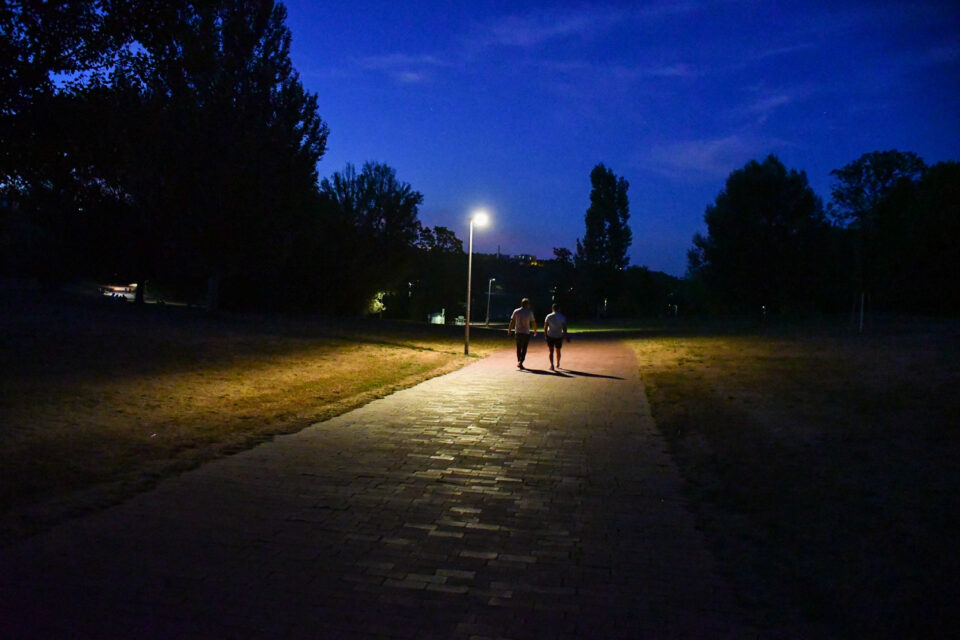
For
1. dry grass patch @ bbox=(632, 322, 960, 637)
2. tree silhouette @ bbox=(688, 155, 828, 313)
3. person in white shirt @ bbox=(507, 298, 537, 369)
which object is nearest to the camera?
dry grass patch @ bbox=(632, 322, 960, 637)

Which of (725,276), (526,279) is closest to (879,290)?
(725,276)

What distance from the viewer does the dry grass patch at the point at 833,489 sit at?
12.8 feet

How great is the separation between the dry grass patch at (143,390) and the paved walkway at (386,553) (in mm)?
688

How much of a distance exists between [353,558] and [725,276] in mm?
43863

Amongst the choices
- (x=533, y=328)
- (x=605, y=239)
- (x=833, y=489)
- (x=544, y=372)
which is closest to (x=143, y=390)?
(x=544, y=372)

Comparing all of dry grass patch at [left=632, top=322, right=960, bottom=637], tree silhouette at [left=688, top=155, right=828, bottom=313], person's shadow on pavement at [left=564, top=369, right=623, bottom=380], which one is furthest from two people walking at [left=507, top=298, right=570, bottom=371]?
tree silhouette at [left=688, top=155, right=828, bottom=313]

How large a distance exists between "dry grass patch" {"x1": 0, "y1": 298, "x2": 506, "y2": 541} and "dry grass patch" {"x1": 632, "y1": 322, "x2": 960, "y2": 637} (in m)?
5.15

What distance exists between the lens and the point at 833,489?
19.8 feet

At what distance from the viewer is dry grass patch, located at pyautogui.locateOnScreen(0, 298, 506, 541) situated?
20.3 ft

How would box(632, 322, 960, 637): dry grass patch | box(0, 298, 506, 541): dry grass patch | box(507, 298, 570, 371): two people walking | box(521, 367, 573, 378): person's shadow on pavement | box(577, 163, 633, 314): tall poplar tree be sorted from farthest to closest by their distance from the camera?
box(577, 163, 633, 314): tall poplar tree → box(507, 298, 570, 371): two people walking → box(521, 367, 573, 378): person's shadow on pavement → box(0, 298, 506, 541): dry grass patch → box(632, 322, 960, 637): dry grass patch

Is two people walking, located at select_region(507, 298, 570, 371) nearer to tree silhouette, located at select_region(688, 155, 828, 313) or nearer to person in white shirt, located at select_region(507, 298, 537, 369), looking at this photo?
person in white shirt, located at select_region(507, 298, 537, 369)

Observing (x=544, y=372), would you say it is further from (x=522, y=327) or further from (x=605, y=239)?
(x=605, y=239)

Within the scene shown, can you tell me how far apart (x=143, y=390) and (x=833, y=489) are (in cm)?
1018

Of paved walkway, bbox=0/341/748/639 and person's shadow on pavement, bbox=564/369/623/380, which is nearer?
paved walkway, bbox=0/341/748/639
